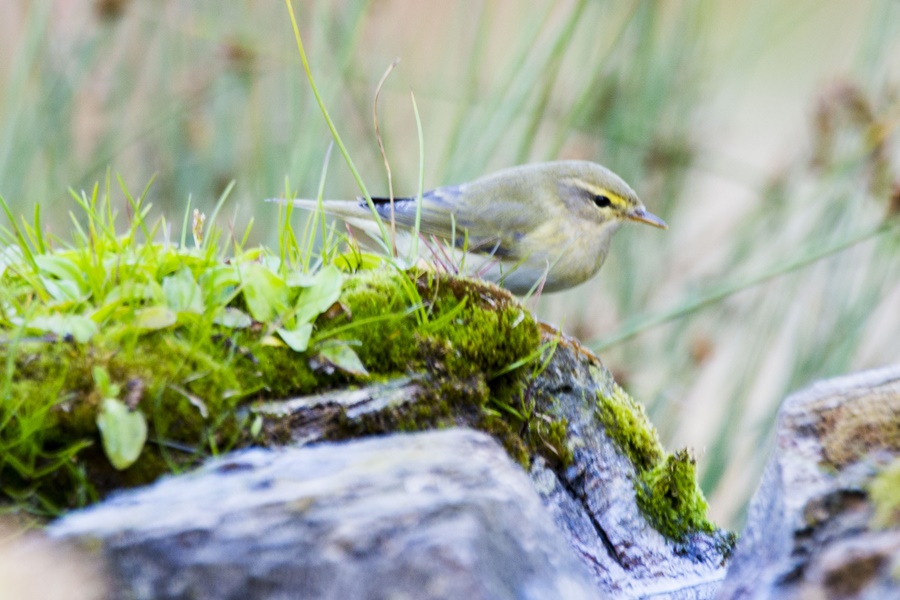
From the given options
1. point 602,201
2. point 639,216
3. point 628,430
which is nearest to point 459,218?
point 602,201

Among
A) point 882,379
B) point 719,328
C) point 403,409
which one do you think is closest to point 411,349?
point 403,409

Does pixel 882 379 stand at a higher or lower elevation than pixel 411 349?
higher

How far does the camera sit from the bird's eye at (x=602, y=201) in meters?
4.04

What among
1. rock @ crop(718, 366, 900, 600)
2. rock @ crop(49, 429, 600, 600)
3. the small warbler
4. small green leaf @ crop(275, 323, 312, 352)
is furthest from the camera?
the small warbler

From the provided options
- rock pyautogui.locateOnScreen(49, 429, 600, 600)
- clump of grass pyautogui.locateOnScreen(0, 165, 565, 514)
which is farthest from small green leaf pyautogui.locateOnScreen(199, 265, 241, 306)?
rock pyautogui.locateOnScreen(49, 429, 600, 600)

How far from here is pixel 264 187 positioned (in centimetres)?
473

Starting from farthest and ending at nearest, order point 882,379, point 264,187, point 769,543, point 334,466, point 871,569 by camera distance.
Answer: point 264,187 < point 882,379 < point 769,543 < point 334,466 < point 871,569

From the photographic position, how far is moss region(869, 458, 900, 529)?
150cm

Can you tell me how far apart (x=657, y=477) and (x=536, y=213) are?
75.8 inches

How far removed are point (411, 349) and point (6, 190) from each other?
10.4ft

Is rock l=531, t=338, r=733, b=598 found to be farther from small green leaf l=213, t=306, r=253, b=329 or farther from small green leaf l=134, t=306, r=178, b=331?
small green leaf l=134, t=306, r=178, b=331

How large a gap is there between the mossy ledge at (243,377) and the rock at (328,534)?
12 cm

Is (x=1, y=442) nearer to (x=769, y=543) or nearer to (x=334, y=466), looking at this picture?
(x=334, y=466)

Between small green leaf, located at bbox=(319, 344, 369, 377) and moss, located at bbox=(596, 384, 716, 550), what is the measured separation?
666 millimetres
